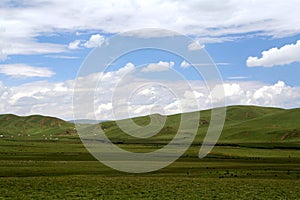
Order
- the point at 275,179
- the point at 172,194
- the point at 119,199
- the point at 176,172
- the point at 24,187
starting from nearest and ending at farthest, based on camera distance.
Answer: the point at 119,199 < the point at 172,194 < the point at 24,187 < the point at 275,179 < the point at 176,172

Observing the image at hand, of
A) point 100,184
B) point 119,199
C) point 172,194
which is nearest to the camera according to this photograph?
point 119,199

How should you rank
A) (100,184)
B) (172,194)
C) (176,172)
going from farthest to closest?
(176,172), (100,184), (172,194)

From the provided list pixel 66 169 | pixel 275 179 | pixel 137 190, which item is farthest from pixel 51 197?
pixel 275 179

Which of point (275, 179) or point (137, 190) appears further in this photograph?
point (275, 179)

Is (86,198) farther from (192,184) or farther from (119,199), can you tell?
(192,184)

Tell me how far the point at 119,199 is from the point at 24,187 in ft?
51.1

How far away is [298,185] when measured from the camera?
60.1 m

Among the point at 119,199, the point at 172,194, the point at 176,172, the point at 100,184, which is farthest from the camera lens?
the point at 176,172

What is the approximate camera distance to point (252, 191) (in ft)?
181

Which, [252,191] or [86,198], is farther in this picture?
[252,191]

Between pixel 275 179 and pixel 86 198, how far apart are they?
110ft

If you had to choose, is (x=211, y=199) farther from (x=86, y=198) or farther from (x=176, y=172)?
(x=176, y=172)

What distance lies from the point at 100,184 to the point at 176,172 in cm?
A: 2262

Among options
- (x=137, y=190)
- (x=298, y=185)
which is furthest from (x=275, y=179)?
(x=137, y=190)
